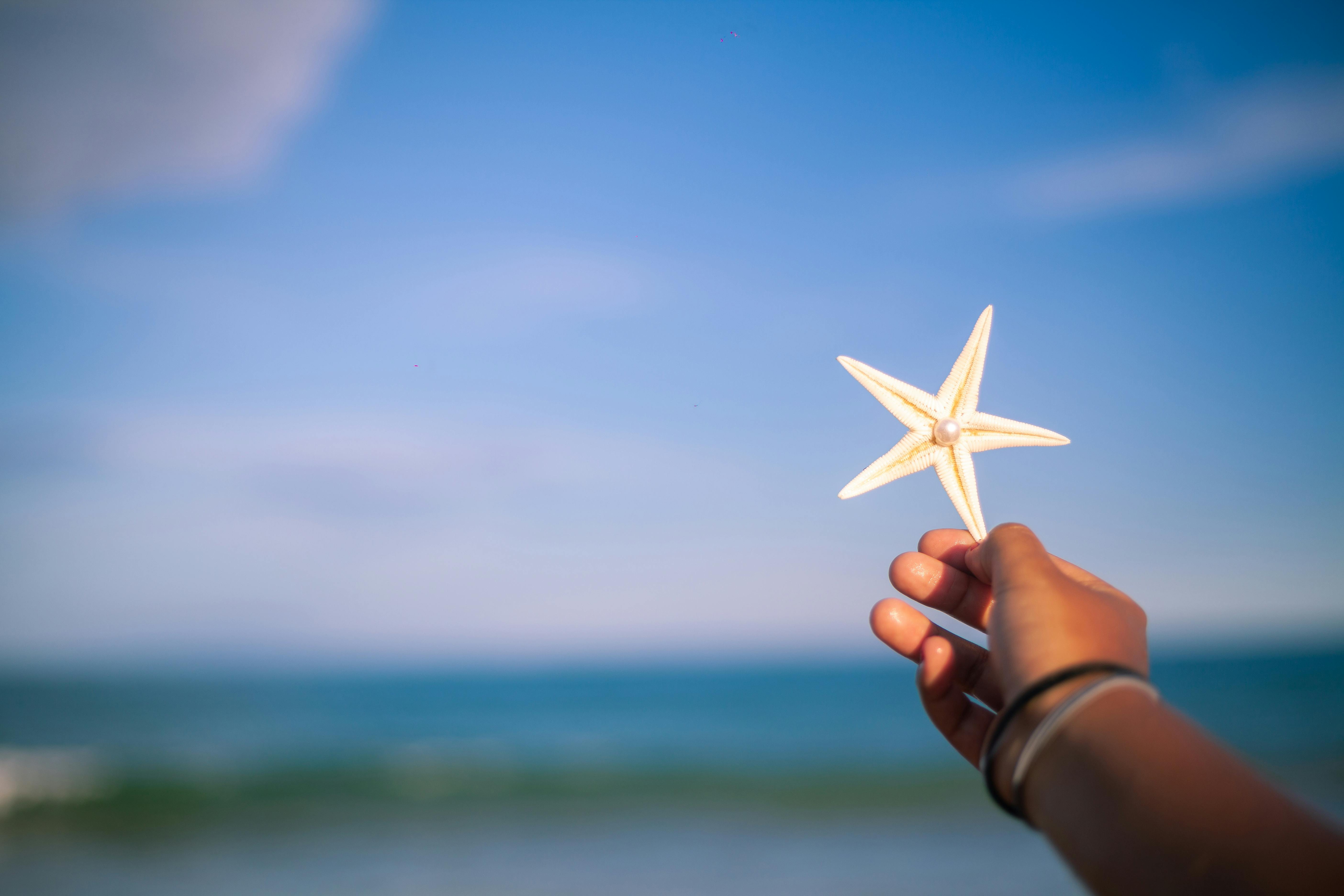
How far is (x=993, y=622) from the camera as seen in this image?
136 centimetres

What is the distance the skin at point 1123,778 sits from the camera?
80 centimetres

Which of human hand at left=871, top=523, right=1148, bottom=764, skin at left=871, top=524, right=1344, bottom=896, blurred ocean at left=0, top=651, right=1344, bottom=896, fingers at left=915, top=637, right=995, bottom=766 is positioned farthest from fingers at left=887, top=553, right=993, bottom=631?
blurred ocean at left=0, top=651, right=1344, bottom=896

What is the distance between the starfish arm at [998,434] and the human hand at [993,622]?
0.42 metres

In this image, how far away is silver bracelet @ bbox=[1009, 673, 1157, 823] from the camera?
3.39 feet

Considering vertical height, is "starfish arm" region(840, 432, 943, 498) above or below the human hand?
above

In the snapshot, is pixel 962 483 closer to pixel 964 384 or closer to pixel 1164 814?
pixel 964 384

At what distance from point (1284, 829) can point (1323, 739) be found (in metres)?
14.0

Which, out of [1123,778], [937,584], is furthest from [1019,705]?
[937,584]

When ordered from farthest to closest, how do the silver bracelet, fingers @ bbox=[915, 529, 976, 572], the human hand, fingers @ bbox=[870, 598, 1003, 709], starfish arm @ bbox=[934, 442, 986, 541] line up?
starfish arm @ bbox=[934, 442, 986, 541], fingers @ bbox=[915, 529, 976, 572], fingers @ bbox=[870, 598, 1003, 709], the human hand, the silver bracelet

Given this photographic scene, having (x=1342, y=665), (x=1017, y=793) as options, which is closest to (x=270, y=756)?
(x=1017, y=793)

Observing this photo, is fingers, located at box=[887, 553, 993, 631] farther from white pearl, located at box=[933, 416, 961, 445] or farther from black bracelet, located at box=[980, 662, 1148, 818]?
black bracelet, located at box=[980, 662, 1148, 818]

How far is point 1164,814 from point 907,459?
1473 mm

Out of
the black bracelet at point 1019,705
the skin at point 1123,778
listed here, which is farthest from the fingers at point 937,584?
the black bracelet at point 1019,705

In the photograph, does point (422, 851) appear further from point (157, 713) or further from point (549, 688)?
point (549, 688)
